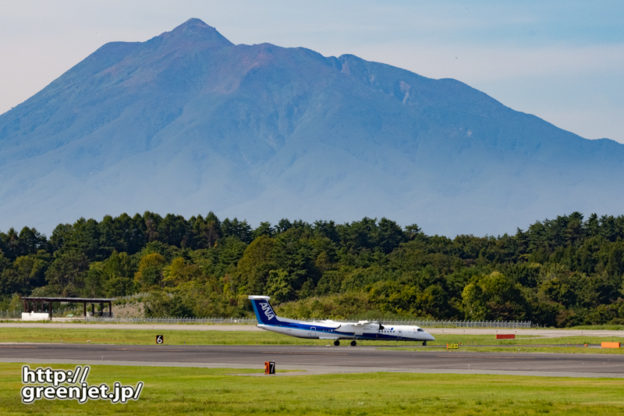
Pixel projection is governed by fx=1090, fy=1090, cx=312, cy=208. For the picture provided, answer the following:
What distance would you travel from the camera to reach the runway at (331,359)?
69.7m

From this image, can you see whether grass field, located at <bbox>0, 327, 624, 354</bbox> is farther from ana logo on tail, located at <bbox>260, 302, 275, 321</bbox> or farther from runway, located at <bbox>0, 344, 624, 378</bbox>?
runway, located at <bbox>0, 344, 624, 378</bbox>

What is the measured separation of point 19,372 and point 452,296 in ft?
391

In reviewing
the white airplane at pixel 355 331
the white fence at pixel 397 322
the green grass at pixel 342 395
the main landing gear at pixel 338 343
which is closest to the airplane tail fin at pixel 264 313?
the white airplane at pixel 355 331

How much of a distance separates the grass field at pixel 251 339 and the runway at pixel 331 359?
7709mm

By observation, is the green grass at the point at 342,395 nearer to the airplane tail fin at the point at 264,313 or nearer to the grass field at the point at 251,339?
the grass field at the point at 251,339

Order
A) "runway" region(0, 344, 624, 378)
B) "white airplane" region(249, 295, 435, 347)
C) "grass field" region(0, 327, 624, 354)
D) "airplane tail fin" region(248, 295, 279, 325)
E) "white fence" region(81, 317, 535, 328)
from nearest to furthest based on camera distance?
"runway" region(0, 344, 624, 378) → "grass field" region(0, 327, 624, 354) → "white airplane" region(249, 295, 435, 347) → "airplane tail fin" region(248, 295, 279, 325) → "white fence" region(81, 317, 535, 328)

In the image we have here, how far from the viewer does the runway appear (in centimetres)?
6969

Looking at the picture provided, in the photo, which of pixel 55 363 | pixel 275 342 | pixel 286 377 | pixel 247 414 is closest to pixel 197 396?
pixel 247 414

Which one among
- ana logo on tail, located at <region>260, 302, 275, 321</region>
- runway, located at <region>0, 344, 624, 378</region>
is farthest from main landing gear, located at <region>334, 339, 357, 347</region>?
ana logo on tail, located at <region>260, 302, 275, 321</region>

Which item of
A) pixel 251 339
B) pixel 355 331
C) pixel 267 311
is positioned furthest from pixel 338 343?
pixel 251 339

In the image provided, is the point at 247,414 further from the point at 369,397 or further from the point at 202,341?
the point at 202,341

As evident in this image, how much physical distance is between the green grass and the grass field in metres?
33.6

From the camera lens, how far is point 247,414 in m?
46.8

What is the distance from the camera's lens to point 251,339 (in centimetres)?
11456
